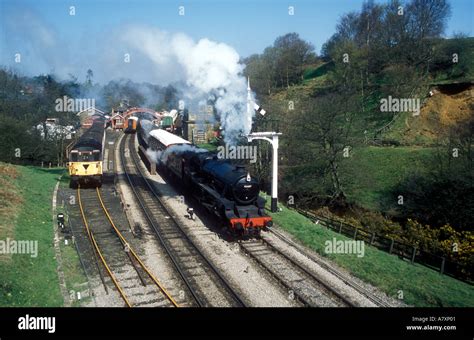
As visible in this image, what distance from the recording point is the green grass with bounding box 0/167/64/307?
10.6 m

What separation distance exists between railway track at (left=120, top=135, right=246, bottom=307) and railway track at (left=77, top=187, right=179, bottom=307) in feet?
3.19

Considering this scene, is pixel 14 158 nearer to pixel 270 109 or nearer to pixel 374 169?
pixel 270 109

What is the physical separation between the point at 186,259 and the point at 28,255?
5.49 metres

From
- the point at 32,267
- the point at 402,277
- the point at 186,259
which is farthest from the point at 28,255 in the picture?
the point at 402,277

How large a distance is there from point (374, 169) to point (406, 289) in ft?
63.9

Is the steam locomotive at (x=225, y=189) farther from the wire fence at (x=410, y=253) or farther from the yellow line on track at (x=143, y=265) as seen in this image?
the wire fence at (x=410, y=253)

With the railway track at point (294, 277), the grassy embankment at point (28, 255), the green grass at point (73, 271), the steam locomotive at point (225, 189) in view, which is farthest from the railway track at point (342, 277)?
the grassy embankment at point (28, 255)

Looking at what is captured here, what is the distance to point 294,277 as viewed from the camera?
12.8m

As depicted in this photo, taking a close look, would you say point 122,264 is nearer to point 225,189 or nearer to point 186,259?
point 186,259

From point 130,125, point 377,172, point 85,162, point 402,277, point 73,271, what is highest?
point 130,125

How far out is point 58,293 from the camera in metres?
11.2

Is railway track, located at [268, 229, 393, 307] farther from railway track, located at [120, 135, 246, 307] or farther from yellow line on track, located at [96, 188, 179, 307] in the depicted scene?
yellow line on track, located at [96, 188, 179, 307]
